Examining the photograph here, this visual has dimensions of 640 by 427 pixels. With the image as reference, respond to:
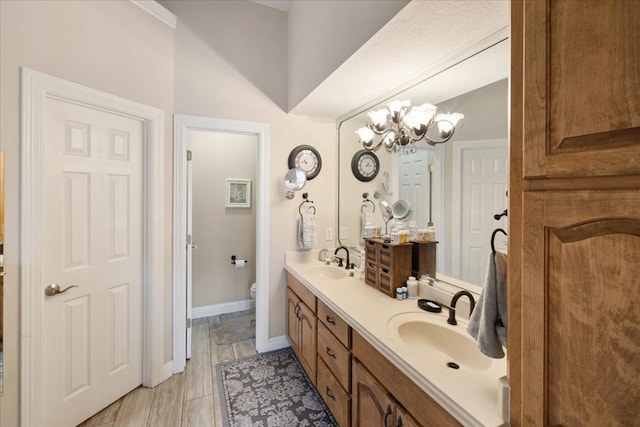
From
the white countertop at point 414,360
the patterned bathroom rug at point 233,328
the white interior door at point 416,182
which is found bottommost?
the patterned bathroom rug at point 233,328

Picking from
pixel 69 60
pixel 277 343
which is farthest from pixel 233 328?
pixel 69 60

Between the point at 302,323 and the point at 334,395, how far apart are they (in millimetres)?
616

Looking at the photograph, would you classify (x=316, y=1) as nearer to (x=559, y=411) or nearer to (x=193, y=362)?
(x=559, y=411)

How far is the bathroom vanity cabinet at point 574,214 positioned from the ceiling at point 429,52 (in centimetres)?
57

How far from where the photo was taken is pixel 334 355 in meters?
1.60

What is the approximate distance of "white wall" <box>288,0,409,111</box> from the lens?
1319 millimetres

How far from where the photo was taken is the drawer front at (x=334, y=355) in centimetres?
146

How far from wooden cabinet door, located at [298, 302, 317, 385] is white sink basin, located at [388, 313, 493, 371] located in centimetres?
73

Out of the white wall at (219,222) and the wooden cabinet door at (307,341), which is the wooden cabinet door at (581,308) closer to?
the wooden cabinet door at (307,341)

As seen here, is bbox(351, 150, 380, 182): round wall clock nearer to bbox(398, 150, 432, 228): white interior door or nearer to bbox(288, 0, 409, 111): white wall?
bbox(398, 150, 432, 228): white interior door

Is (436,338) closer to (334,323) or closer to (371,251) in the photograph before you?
(334,323)

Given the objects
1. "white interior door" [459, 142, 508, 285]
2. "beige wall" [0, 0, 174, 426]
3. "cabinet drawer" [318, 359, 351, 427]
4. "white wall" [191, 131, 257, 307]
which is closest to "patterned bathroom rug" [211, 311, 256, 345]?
"white wall" [191, 131, 257, 307]

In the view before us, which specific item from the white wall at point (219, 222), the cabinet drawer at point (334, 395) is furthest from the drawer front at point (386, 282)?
→ the white wall at point (219, 222)

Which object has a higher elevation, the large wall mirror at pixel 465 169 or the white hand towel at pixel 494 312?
the large wall mirror at pixel 465 169
